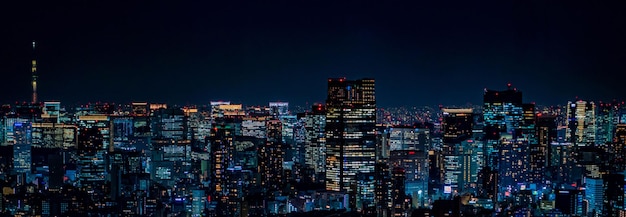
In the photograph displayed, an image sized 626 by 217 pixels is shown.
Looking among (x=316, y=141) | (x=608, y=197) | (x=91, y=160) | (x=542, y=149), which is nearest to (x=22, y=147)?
(x=91, y=160)

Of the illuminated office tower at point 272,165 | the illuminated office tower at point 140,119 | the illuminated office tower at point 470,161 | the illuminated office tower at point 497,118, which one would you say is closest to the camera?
the illuminated office tower at point 272,165

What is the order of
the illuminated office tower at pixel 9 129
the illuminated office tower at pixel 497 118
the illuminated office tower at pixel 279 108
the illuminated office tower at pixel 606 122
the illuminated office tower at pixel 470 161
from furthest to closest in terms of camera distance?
the illuminated office tower at pixel 9 129
the illuminated office tower at pixel 279 108
the illuminated office tower at pixel 497 118
the illuminated office tower at pixel 470 161
the illuminated office tower at pixel 606 122

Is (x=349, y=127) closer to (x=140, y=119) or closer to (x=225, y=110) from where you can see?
(x=225, y=110)

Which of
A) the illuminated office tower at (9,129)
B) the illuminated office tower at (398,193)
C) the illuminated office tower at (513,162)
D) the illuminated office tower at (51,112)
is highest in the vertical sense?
the illuminated office tower at (51,112)

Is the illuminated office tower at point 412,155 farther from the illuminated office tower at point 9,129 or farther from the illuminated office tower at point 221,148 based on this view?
the illuminated office tower at point 9,129

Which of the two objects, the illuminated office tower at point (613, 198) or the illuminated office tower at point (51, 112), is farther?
the illuminated office tower at point (51, 112)

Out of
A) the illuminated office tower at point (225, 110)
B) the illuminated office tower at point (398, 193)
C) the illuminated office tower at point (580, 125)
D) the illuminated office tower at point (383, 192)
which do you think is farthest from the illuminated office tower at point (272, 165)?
the illuminated office tower at point (580, 125)

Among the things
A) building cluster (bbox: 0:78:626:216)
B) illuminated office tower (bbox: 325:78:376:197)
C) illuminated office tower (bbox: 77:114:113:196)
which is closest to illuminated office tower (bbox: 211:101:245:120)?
building cluster (bbox: 0:78:626:216)
